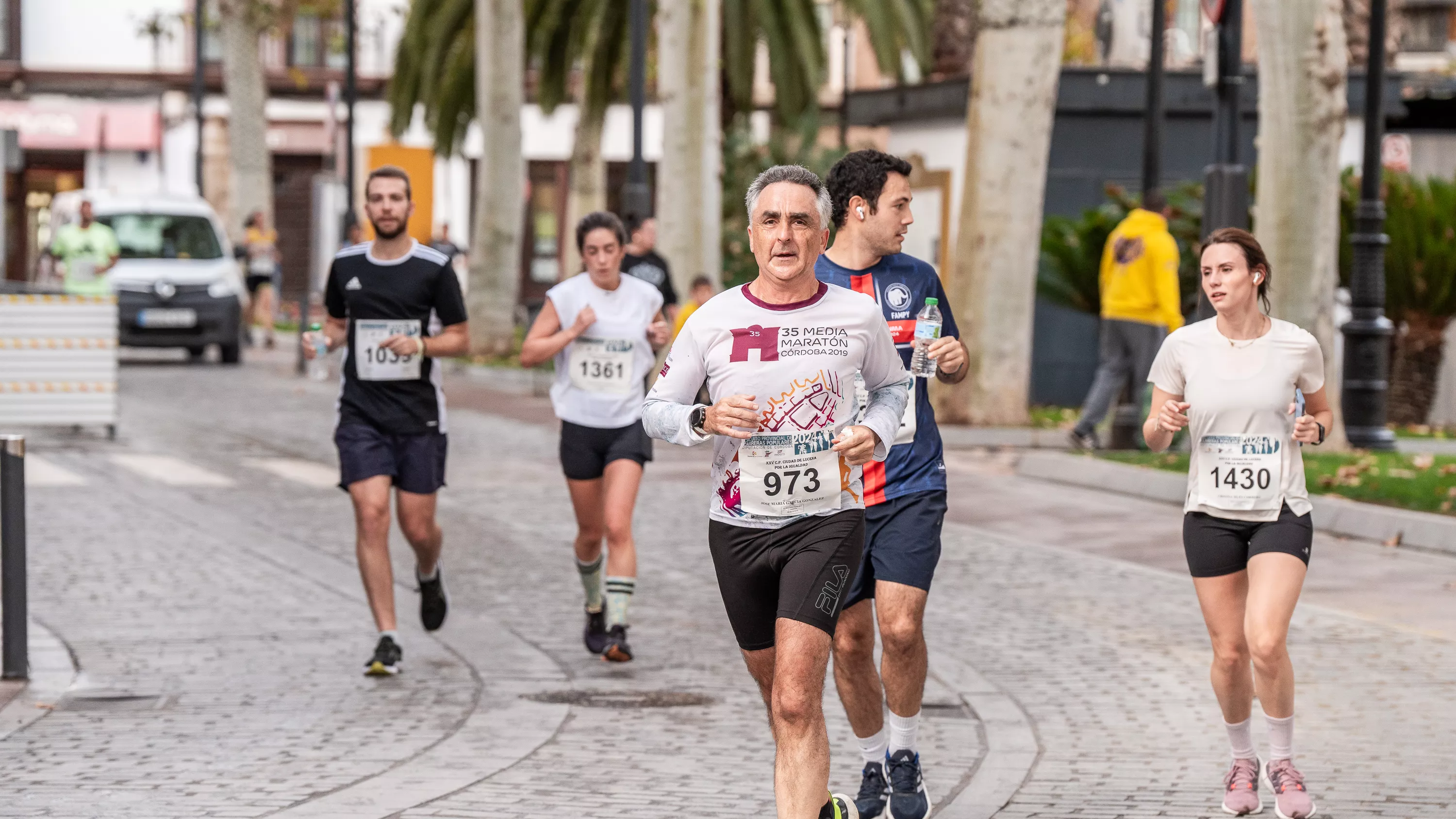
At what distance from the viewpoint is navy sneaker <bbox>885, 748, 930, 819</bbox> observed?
6.29 meters

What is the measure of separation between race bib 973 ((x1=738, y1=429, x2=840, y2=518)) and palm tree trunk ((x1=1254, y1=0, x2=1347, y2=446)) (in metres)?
11.0

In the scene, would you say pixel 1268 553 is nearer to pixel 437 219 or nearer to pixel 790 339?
pixel 790 339

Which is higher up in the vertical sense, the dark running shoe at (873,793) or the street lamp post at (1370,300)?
the street lamp post at (1370,300)

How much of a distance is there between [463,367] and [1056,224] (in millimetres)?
9605

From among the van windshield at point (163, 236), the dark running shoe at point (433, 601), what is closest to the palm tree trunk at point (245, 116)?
the van windshield at point (163, 236)

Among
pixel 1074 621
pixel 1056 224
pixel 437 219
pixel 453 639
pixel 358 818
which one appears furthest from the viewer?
pixel 437 219

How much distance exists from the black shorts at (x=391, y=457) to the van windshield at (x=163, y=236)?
20.2 metres

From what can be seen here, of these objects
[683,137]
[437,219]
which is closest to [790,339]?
[683,137]

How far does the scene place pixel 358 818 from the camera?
6.39m

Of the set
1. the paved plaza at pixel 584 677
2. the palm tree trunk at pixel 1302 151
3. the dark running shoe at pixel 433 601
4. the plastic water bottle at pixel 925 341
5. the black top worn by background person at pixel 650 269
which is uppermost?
the palm tree trunk at pixel 1302 151

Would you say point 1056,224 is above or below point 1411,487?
above

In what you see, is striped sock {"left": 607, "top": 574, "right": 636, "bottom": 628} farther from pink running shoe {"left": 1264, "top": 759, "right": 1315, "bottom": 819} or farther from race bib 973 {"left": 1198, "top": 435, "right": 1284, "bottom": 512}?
pink running shoe {"left": 1264, "top": 759, "right": 1315, "bottom": 819}

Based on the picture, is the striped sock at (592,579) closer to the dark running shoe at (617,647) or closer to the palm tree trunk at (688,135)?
the dark running shoe at (617,647)

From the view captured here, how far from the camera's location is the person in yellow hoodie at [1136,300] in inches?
691
